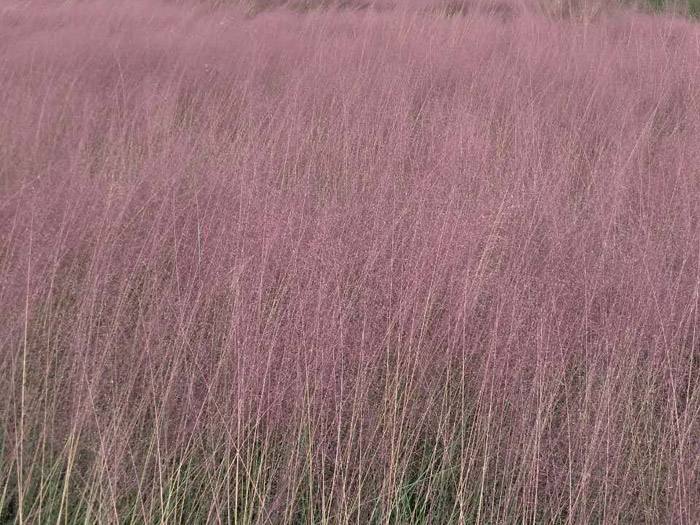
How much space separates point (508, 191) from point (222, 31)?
262 centimetres

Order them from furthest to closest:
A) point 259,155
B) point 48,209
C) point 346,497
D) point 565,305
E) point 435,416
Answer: point 259,155 < point 48,209 < point 565,305 < point 435,416 < point 346,497

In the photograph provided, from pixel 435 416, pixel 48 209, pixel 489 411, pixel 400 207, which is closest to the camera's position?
pixel 489 411

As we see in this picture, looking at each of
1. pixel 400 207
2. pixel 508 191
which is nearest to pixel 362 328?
pixel 400 207

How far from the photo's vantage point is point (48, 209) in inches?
76.9

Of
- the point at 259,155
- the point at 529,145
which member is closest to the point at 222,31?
the point at 259,155

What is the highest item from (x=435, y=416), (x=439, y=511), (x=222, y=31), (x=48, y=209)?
(x=222, y=31)

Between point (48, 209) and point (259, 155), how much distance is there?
0.84m

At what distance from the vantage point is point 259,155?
249 centimetres

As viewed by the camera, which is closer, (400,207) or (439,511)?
(439,511)

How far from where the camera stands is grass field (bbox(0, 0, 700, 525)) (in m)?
1.29

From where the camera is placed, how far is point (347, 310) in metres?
1.57

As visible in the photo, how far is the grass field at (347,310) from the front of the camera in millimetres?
1294

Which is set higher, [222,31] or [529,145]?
[222,31]

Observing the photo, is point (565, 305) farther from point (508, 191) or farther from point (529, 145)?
point (529, 145)
